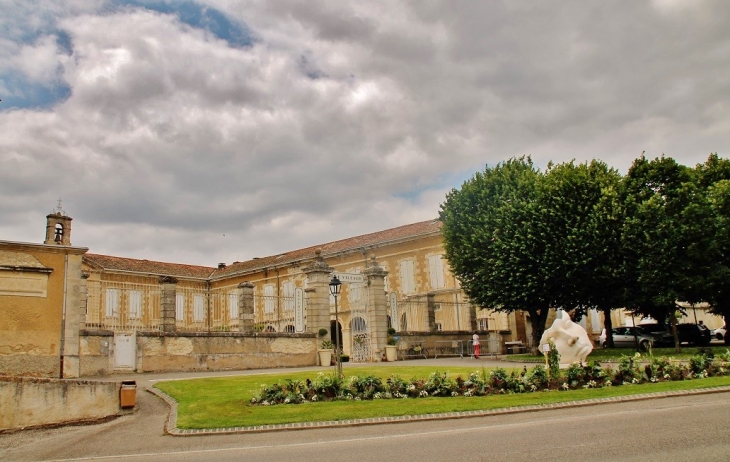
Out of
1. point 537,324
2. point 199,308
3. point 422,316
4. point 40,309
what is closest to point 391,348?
point 422,316

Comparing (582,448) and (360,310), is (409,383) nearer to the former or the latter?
(582,448)

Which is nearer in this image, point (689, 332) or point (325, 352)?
point (325, 352)

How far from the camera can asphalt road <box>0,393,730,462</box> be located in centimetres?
788

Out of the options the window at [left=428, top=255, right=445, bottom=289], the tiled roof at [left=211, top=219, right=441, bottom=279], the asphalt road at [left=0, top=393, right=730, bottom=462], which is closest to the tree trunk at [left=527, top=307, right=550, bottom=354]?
the tiled roof at [left=211, top=219, right=441, bottom=279]

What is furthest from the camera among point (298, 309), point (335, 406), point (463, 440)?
point (298, 309)

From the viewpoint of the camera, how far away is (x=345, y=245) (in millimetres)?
50281

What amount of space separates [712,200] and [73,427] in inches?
1017

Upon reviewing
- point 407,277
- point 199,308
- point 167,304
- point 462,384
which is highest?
point 407,277

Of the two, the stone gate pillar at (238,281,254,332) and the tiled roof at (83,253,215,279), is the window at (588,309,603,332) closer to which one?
the stone gate pillar at (238,281,254,332)

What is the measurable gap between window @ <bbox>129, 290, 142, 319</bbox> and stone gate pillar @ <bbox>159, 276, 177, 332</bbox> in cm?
87

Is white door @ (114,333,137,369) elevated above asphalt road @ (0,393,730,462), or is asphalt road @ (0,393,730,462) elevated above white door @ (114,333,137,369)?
white door @ (114,333,137,369)

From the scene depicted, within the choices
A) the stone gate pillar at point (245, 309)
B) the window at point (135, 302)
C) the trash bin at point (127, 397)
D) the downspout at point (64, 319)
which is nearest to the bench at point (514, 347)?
the stone gate pillar at point (245, 309)

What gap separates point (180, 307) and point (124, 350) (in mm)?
4247

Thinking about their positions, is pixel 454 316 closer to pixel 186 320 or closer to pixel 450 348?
pixel 450 348
